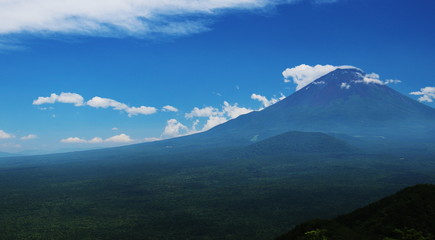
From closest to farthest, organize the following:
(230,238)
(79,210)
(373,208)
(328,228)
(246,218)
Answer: (328,228) → (373,208) → (230,238) → (246,218) → (79,210)

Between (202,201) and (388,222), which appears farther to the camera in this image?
(202,201)

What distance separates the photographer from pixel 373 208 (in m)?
36.5

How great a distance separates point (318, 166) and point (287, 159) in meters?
35.4

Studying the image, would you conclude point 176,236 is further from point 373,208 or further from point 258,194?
point 258,194

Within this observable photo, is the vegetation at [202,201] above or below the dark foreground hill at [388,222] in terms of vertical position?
below

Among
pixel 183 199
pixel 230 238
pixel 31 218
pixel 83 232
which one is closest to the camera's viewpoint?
pixel 230 238

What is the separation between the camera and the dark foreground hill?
95.2ft

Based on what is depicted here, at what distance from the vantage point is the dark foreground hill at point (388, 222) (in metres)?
29.0

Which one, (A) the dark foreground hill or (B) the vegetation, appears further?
(B) the vegetation

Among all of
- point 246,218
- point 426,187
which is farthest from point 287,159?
point 426,187

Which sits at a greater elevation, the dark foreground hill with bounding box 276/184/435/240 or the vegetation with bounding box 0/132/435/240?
the dark foreground hill with bounding box 276/184/435/240

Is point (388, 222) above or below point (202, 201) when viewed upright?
above

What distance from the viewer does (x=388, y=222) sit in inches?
1281

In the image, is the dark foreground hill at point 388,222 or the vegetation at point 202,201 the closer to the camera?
the dark foreground hill at point 388,222
